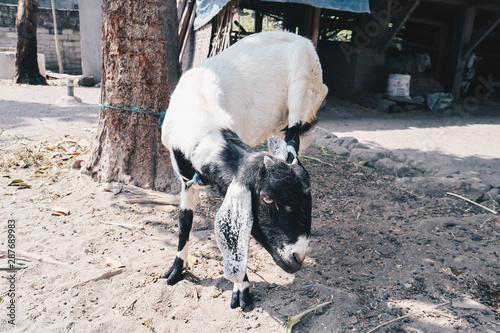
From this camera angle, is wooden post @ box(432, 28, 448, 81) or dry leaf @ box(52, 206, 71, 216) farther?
wooden post @ box(432, 28, 448, 81)

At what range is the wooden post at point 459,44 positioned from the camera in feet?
34.0

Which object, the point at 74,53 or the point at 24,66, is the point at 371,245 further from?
the point at 74,53

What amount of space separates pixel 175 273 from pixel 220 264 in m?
0.37

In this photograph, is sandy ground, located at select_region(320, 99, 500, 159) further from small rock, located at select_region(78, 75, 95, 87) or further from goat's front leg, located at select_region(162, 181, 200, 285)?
small rock, located at select_region(78, 75, 95, 87)

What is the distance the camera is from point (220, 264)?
9.13 feet

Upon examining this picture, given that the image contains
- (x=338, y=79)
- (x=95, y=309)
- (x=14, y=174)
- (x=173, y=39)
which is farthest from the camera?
(x=338, y=79)

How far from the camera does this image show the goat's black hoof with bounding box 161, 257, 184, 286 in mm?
2541

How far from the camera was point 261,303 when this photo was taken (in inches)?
92.7

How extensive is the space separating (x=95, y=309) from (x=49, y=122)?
5077mm

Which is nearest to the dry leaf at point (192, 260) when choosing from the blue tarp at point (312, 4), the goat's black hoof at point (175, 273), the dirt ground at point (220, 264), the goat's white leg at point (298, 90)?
the dirt ground at point (220, 264)

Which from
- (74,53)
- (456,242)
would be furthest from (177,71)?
(74,53)

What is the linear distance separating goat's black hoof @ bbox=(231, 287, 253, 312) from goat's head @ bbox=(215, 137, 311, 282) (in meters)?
0.54

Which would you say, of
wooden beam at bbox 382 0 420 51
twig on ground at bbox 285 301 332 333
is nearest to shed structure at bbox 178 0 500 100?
wooden beam at bbox 382 0 420 51

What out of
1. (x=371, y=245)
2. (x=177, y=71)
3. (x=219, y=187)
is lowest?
(x=371, y=245)
